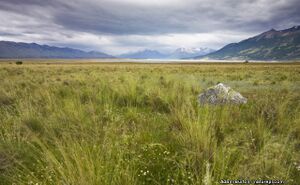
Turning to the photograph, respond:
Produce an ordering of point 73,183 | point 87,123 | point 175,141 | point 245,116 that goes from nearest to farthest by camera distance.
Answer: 1. point 73,183
2. point 175,141
3. point 87,123
4. point 245,116

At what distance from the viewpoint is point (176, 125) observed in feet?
16.7

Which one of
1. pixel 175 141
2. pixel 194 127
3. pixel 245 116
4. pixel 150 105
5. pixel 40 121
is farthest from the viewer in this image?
pixel 150 105

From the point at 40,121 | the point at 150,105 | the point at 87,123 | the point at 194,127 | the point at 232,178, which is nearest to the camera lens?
the point at 232,178

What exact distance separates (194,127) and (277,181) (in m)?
Answer: 1.25

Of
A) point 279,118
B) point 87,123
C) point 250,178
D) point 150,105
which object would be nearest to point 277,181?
point 250,178

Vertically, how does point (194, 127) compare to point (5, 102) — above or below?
above

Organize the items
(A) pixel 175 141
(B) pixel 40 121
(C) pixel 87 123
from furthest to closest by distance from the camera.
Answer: (B) pixel 40 121
(C) pixel 87 123
(A) pixel 175 141

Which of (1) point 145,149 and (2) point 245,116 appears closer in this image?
(1) point 145,149

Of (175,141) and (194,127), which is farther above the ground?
(194,127)

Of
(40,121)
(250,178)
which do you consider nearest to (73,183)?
(250,178)

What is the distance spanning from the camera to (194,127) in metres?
3.58

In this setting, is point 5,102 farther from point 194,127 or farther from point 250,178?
point 250,178

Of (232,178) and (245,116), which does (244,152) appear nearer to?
(232,178)

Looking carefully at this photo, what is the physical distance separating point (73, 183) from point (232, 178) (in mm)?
1660
